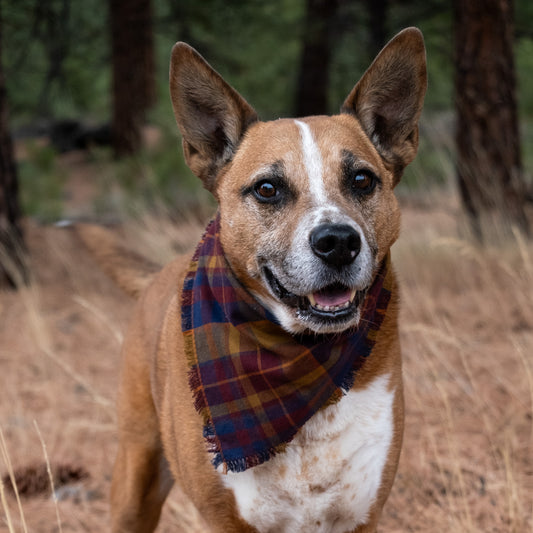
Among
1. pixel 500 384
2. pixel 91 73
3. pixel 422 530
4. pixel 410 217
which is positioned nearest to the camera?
pixel 422 530

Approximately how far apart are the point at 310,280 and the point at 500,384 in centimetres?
286

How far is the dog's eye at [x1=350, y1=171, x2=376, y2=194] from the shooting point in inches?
104

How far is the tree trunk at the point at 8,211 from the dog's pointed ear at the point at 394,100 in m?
4.80

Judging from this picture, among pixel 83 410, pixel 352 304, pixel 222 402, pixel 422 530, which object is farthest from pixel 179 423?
pixel 83 410

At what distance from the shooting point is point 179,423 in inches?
104

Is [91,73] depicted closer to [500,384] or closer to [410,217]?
[410,217]

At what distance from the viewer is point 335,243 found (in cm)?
230

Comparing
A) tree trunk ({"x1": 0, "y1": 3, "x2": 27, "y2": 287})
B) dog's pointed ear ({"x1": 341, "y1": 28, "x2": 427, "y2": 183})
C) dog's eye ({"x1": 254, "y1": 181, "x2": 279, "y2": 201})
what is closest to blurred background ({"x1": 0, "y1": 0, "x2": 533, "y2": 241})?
tree trunk ({"x1": 0, "y1": 3, "x2": 27, "y2": 287})

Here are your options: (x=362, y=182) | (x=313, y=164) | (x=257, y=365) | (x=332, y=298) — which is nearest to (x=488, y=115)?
(x=362, y=182)

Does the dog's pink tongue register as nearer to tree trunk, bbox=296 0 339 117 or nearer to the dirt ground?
the dirt ground

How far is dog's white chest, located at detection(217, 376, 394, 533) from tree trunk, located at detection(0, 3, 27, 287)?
494 cm

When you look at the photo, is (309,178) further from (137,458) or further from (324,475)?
(137,458)

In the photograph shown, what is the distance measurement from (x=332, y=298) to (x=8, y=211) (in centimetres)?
537

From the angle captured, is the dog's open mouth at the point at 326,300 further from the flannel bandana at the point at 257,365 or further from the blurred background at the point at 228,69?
the blurred background at the point at 228,69
